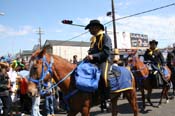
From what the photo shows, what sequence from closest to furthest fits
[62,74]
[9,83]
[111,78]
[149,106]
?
[62,74] < [111,78] < [9,83] < [149,106]

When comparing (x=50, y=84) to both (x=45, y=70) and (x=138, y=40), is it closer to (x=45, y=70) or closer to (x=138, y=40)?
(x=45, y=70)

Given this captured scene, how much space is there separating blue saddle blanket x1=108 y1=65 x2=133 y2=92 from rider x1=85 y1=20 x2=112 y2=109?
0.26 m


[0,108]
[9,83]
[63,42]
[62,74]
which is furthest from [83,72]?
[63,42]

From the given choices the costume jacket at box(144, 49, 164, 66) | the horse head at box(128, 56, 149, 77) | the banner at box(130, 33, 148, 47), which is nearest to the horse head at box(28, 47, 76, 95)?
the horse head at box(128, 56, 149, 77)

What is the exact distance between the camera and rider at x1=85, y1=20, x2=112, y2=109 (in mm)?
6633

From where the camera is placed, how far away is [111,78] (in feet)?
23.1

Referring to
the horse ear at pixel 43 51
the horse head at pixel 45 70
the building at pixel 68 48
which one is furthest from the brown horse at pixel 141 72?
the building at pixel 68 48

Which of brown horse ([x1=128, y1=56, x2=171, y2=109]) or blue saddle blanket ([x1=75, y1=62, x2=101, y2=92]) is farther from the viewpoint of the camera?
brown horse ([x1=128, y1=56, x2=171, y2=109])

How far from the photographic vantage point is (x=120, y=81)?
758cm

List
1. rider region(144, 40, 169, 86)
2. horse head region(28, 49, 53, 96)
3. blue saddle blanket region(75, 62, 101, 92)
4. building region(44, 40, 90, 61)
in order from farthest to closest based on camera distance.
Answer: building region(44, 40, 90, 61) → rider region(144, 40, 169, 86) → blue saddle blanket region(75, 62, 101, 92) → horse head region(28, 49, 53, 96)

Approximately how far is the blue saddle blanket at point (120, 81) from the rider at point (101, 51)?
0.86ft

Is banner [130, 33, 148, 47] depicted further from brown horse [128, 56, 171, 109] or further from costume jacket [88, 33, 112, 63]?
costume jacket [88, 33, 112, 63]

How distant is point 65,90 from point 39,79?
716 millimetres

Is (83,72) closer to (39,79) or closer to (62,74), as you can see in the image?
(62,74)
